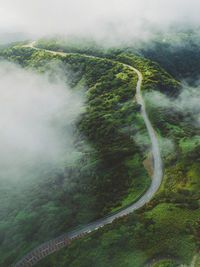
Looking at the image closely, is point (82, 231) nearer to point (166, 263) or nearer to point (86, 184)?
point (86, 184)

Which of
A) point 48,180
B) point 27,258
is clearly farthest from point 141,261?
point 48,180

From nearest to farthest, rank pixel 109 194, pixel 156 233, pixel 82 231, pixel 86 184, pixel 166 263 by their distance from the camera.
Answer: pixel 166 263 → pixel 156 233 → pixel 82 231 → pixel 109 194 → pixel 86 184

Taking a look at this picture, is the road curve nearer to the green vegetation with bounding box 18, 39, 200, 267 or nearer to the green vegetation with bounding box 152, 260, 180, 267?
the green vegetation with bounding box 18, 39, 200, 267

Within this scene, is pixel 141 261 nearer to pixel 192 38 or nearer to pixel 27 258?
pixel 27 258

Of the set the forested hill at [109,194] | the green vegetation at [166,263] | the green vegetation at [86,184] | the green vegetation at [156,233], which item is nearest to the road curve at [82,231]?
the green vegetation at [86,184]

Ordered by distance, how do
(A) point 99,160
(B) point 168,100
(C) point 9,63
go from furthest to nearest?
(C) point 9,63
(B) point 168,100
(A) point 99,160

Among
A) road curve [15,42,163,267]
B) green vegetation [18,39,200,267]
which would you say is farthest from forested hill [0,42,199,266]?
road curve [15,42,163,267]

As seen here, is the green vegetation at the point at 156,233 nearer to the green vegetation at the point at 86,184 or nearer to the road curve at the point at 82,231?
the road curve at the point at 82,231

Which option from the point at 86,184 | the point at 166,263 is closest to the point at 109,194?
the point at 86,184
